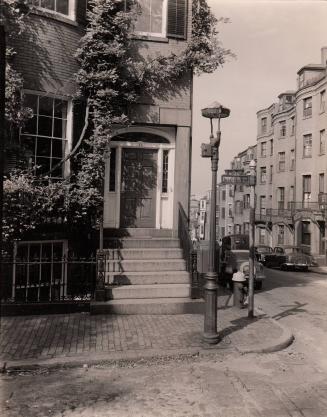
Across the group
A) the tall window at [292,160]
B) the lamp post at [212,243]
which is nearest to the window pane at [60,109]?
the lamp post at [212,243]

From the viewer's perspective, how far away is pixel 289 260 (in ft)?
83.5

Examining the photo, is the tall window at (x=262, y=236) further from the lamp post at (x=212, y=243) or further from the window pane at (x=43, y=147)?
the lamp post at (x=212, y=243)

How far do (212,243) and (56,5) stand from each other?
22.3 ft

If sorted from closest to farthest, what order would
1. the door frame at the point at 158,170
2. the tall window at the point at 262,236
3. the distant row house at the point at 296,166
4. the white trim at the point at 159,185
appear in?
the door frame at the point at 158,170
the white trim at the point at 159,185
the distant row house at the point at 296,166
the tall window at the point at 262,236

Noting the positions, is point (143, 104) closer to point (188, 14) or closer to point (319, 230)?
point (188, 14)

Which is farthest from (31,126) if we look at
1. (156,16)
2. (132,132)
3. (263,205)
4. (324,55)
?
(263,205)

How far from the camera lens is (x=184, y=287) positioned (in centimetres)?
990

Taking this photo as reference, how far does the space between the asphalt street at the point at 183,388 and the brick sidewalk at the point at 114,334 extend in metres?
0.44

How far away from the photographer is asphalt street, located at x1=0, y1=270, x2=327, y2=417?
16.7ft

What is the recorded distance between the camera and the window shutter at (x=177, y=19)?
1155cm

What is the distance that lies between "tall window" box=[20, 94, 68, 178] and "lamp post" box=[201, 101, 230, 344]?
386cm

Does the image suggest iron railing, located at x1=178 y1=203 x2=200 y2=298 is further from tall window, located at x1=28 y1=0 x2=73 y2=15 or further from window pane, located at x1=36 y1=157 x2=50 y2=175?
tall window, located at x1=28 y1=0 x2=73 y2=15

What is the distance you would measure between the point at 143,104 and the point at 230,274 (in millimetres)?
7659

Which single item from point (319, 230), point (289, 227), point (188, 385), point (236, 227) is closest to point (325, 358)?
point (188, 385)
